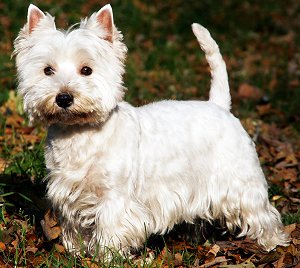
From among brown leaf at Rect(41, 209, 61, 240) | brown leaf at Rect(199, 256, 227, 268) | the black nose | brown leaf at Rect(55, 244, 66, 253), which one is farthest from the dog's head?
brown leaf at Rect(199, 256, 227, 268)

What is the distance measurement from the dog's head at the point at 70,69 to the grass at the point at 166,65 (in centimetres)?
93

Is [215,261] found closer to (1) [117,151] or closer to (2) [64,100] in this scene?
(1) [117,151]

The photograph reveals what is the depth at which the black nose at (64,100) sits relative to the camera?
3.61m

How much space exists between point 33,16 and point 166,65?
5158mm

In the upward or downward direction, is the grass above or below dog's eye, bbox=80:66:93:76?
below

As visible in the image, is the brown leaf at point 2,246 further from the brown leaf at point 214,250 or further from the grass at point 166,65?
the brown leaf at point 214,250

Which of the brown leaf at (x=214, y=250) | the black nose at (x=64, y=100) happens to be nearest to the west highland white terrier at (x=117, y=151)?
the black nose at (x=64, y=100)

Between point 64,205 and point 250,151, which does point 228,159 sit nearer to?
point 250,151

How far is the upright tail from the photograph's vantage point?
459 cm

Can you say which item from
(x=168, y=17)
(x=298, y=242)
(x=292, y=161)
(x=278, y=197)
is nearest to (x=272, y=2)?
(x=168, y=17)

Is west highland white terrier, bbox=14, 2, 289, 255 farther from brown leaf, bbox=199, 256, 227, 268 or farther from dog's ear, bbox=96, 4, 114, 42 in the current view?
brown leaf, bbox=199, 256, 227, 268

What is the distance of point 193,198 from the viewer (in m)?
4.44

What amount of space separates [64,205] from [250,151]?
138 centimetres

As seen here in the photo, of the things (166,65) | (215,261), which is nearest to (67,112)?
(215,261)
